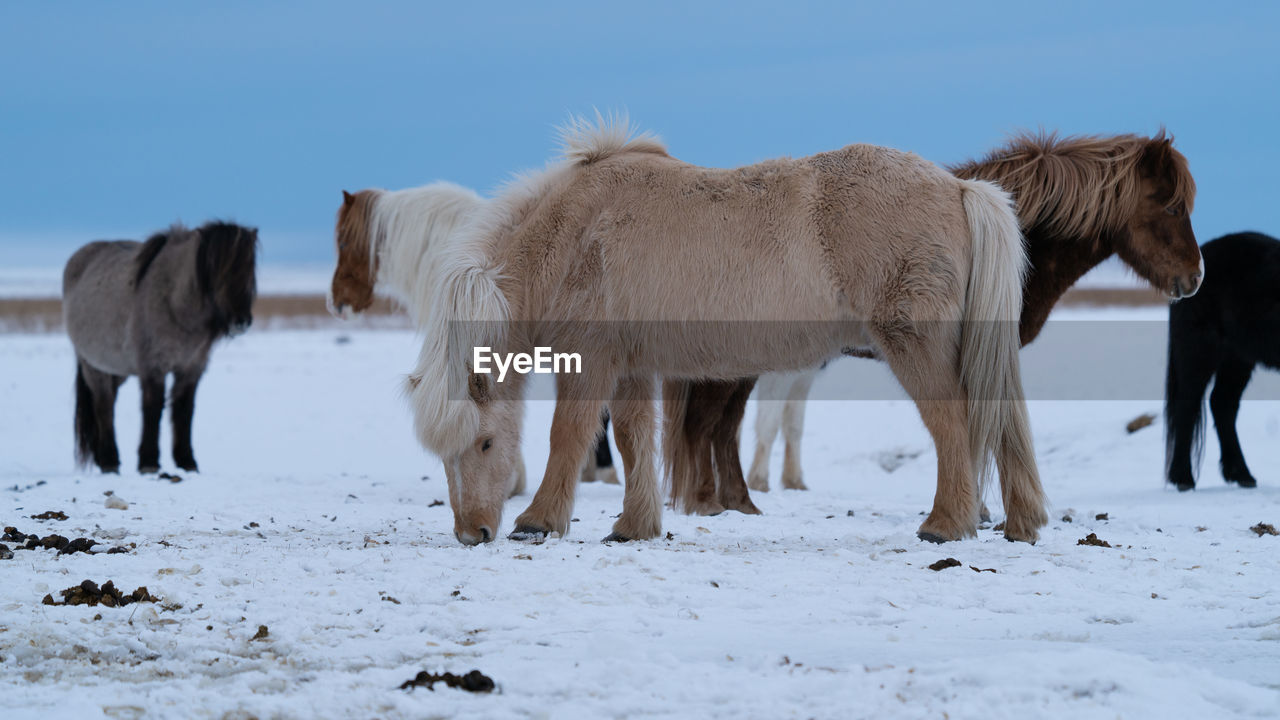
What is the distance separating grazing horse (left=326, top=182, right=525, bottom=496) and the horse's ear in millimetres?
2968

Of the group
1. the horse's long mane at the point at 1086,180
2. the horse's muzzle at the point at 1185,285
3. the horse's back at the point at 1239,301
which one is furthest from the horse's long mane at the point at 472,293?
the horse's back at the point at 1239,301

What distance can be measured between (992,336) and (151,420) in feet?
26.3

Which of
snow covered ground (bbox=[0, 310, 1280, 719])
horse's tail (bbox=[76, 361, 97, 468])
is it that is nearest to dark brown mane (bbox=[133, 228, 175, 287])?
horse's tail (bbox=[76, 361, 97, 468])

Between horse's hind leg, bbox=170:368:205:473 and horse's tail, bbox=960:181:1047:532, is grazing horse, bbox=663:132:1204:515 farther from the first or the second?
horse's hind leg, bbox=170:368:205:473

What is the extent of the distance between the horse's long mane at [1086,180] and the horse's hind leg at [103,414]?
28.2 feet

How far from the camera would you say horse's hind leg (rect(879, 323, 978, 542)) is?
5.27 metres

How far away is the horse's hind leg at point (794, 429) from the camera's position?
10.3 m

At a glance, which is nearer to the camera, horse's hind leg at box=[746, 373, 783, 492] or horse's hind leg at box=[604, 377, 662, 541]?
horse's hind leg at box=[604, 377, 662, 541]

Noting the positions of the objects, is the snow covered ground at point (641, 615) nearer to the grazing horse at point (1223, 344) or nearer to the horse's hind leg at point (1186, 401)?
the horse's hind leg at point (1186, 401)

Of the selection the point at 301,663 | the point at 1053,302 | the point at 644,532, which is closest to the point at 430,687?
the point at 301,663

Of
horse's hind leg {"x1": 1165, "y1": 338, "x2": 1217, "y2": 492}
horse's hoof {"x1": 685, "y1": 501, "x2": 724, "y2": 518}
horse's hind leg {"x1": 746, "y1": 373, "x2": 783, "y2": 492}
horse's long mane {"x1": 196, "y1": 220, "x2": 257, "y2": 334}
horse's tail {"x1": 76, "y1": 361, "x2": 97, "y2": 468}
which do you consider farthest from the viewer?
horse's tail {"x1": 76, "y1": 361, "x2": 97, "y2": 468}

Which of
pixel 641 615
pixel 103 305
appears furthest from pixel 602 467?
pixel 641 615

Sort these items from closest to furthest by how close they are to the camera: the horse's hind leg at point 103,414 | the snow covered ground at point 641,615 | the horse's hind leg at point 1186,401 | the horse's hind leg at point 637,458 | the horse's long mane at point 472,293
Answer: the snow covered ground at point 641,615
the horse's long mane at point 472,293
the horse's hind leg at point 637,458
the horse's hind leg at point 1186,401
the horse's hind leg at point 103,414

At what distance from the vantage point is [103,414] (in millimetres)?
10984
